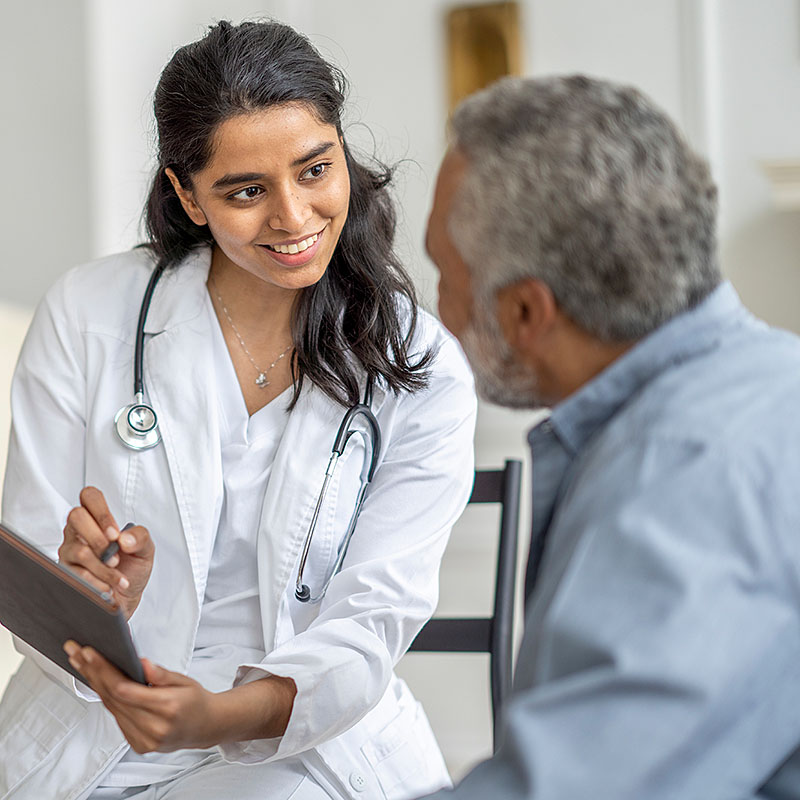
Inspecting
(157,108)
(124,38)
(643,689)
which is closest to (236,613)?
(157,108)

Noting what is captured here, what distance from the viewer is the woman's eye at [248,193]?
4.61 ft

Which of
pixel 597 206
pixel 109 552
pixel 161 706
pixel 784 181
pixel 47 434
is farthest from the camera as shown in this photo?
pixel 784 181

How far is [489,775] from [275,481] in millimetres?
682

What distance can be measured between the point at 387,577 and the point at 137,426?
1.21ft

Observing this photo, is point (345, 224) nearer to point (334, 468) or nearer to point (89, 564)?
point (334, 468)

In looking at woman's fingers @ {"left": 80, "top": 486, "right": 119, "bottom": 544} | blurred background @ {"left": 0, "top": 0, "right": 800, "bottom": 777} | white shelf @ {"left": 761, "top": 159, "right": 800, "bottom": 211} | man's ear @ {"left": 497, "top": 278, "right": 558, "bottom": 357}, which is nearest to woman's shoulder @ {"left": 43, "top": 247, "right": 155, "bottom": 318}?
woman's fingers @ {"left": 80, "top": 486, "right": 119, "bottom": 544}

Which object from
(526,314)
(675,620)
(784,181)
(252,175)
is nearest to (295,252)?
(252,175)

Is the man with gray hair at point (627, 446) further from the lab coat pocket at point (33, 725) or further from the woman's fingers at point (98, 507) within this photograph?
the lab coat pocket at point (33, 725)

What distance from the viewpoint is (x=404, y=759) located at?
4.44ft

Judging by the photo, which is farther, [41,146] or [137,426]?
[41,146]

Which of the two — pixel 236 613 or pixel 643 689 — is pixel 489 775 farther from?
pixel 236 613

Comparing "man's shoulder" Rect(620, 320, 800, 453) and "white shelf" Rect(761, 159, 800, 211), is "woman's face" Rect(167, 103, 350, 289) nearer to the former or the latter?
"man's shoulder" Rect(620, 320, 800, 453)

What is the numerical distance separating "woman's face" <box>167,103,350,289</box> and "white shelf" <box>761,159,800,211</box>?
1568 millimetres

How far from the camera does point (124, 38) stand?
9.52 feet
